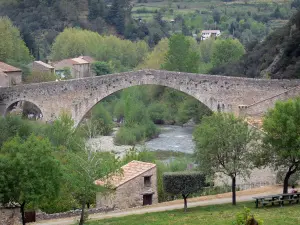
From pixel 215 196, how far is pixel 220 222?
6.59m

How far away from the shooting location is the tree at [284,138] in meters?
29.6

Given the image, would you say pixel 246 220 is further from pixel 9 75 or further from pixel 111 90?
pixel 9 75

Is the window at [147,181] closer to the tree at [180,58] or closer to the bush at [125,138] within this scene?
the bush at [125,138]

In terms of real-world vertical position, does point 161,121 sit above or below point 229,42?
below

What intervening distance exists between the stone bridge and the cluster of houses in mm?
5444

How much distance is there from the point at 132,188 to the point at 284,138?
510cm

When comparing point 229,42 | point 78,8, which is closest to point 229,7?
point 78,8

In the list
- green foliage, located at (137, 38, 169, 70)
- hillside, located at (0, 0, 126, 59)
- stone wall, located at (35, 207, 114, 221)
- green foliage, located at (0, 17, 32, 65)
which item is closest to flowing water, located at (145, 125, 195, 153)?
green foliage, located at (0, 17, 32, 65)

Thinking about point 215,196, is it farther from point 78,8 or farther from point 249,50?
point 78,8

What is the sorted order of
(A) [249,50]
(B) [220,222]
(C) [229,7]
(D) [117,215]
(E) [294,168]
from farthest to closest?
(C) [229,7], (A) [249,50], (E) [294,168], (D) [117,215], (B) [220,222]

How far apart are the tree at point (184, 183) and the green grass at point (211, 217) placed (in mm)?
1181

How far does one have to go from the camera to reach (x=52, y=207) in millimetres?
31047

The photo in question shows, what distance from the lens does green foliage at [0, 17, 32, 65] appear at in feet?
214

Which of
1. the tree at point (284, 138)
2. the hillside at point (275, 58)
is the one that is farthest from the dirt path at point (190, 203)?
the hillside at point (275, 58)
